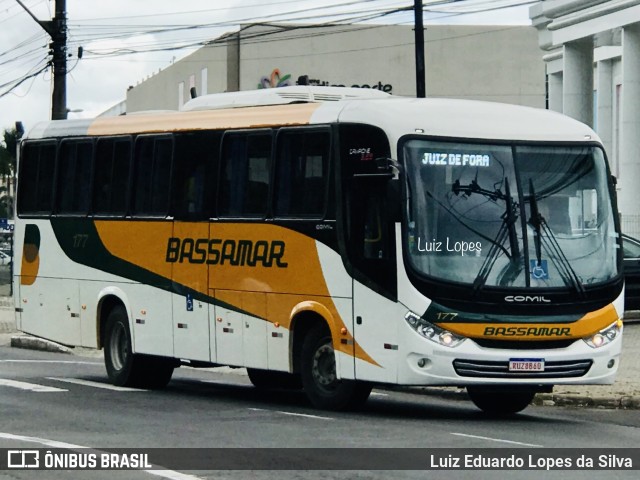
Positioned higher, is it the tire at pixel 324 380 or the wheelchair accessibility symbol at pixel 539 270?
the wheelchair accessibility symbol at pixel 539 270

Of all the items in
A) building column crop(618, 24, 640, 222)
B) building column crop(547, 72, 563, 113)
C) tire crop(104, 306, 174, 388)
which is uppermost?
building column crop(547, 72, 563, 113)

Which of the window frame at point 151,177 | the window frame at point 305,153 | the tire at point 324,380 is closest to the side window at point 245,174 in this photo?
the window frame at point 305,153

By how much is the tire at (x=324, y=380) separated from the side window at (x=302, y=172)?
1.26m

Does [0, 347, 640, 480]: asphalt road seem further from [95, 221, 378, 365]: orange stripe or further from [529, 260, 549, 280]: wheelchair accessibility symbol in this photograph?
[529, 260, 549, 280]: wheelchair accessibility symbol

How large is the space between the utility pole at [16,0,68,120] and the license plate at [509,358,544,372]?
19.1 m

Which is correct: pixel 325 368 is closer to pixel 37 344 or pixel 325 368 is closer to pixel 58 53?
pixel 37 344

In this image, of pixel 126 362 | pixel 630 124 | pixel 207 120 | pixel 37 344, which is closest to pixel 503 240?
pixel 207 120

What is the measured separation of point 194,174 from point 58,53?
15.9 m

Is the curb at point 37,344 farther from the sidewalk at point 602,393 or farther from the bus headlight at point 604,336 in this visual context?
the bus headlight at point 604,336

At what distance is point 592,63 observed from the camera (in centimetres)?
4469

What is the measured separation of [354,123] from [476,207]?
1529mm

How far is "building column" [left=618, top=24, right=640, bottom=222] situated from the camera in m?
40.0

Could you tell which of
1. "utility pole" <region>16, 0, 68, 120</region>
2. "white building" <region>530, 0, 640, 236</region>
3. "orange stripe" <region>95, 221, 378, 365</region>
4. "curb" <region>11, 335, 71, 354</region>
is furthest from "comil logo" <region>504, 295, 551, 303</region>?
"white building" <region>530, 0, 640, 236</region>

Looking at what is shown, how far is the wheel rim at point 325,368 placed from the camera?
664 inches
